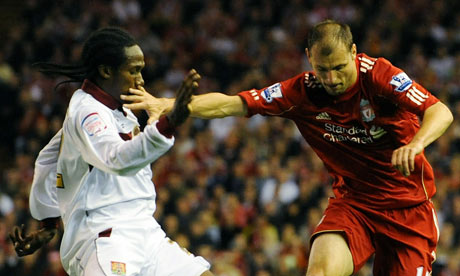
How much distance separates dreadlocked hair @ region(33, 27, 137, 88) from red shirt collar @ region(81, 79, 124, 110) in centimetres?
10

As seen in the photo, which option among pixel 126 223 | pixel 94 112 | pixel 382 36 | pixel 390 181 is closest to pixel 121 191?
pixel 126 223

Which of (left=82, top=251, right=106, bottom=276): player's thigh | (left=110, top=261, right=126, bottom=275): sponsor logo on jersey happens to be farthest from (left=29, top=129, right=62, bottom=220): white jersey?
(left=110, top=261, right=126, bottom=275): sponsor logo on jersey

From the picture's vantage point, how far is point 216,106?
5641 mm

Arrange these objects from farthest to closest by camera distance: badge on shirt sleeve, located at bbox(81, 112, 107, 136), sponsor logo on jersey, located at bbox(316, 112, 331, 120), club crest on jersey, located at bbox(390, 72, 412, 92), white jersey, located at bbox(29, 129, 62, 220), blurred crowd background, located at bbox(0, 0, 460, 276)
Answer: blurred crowd background, located at bbox(0, 0, 460, 276) → sponsor logo on jersey, located at bbox(316, 112, 331, 120) → club crest on jersey, located at bbox(390, 72, 412, 92) → white jersey, located at bbox(29, 129, 62, 220) → badge on shirt sleeve, located at bbox(81, 112, 107, 136)

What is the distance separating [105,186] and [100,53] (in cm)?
80

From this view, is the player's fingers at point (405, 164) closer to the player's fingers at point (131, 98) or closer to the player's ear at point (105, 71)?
the player's fingers at point (131, 98)

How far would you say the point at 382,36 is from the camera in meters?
15.1

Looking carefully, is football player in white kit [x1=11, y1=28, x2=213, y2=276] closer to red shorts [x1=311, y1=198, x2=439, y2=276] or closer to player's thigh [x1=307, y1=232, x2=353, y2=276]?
player's thigh [x1=307, y1=232, x2=353, y2=276]

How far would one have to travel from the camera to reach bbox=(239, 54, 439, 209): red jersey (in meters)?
5.51

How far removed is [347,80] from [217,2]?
12.1 m

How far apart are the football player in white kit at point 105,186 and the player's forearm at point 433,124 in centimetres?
155

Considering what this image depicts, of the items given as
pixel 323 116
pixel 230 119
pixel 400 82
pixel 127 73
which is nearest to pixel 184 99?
pixel 127 73

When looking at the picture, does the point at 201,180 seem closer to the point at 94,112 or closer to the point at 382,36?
the point at 382,36

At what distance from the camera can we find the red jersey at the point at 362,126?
5508mm
